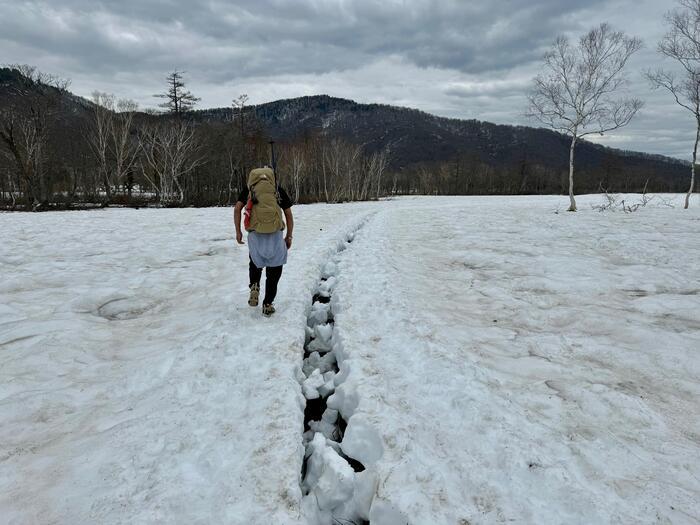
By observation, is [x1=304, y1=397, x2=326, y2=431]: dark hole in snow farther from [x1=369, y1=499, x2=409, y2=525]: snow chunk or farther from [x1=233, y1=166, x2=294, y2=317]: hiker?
[x1=233, y1=166, x2=294, y2=317]: hiker

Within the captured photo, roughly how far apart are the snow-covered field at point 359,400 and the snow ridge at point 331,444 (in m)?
0.02

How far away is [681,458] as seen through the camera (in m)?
2.52

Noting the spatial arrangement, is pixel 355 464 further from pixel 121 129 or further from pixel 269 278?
pixel 121 129

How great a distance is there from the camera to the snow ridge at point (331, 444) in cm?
225

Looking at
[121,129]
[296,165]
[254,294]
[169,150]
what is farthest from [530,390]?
[296,165]

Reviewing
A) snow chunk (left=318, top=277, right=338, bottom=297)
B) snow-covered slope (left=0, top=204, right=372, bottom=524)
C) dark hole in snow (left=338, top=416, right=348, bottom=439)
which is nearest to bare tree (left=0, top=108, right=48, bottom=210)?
snow-covered slope (left=0, top=204, right=372, bottom=524)

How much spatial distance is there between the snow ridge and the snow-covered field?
0.06 feet

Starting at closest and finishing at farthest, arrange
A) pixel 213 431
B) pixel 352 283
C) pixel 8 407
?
pixel 213 431, pixel 8 407, pixel 352 283

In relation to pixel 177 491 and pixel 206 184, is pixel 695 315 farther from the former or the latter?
pixel 206 184

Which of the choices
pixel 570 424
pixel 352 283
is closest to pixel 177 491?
pixel 570 424

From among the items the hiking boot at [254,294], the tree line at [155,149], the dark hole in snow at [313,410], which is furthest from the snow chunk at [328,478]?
the tree line at [155,149]

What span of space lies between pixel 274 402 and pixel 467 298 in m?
4.24

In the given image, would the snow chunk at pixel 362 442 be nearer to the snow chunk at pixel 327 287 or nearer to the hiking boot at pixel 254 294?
the hiking boot at pixel 254 294

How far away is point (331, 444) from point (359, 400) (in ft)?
1.52
